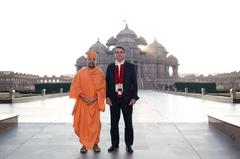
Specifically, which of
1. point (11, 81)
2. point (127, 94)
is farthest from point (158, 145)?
point (11, 81)

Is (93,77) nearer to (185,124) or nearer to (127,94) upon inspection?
(127,94)

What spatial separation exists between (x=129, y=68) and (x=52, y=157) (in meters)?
2.47

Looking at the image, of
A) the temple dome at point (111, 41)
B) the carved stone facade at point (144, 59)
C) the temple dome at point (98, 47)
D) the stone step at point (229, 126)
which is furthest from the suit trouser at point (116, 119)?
the temple dome at point (111, 41)

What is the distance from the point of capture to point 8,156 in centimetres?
611

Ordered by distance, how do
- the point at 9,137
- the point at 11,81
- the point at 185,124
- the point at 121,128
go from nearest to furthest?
the point at 9,137 < the point at 121,128 < the point at 185,124 < the point at 11,81

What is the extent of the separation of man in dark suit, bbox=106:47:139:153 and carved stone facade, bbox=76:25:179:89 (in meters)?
62.9

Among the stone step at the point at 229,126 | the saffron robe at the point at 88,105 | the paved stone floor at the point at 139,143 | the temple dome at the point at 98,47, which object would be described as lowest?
→ the paved stone floor at the point at 139,143

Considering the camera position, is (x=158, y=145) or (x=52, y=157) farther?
(x=158, y=145)

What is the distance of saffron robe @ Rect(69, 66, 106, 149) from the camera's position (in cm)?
664

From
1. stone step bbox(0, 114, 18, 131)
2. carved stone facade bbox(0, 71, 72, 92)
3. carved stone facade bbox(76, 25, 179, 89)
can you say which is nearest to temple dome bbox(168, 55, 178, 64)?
carved stone facade bbox(76, 25, 179, 89)

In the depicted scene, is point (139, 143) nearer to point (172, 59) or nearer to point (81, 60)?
point (81, 60)

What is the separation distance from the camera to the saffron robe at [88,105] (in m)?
6.64

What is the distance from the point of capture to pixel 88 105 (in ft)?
22.0

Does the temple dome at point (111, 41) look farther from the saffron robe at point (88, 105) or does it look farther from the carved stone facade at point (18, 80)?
the saffron robe at point (88, 105)
